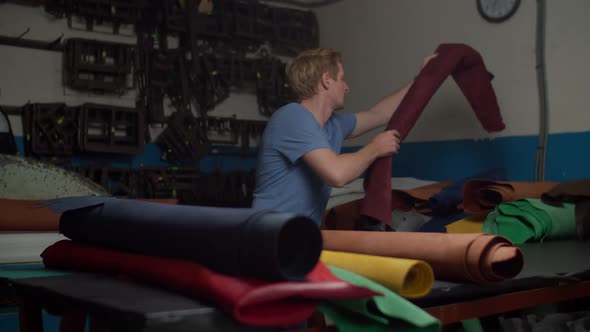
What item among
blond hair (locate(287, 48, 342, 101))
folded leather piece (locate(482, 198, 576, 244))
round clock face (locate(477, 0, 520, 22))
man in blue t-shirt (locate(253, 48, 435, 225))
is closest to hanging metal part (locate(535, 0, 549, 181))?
round clock face (locate(477, 0, 520, 22))

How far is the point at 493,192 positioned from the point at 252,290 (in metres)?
2.03

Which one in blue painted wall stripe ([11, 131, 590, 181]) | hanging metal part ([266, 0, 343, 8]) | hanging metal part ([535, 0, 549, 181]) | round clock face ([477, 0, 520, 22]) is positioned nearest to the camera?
blue painted wall stripe ([11, 131, 590, 181])

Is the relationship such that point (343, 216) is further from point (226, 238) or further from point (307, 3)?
point (307, 3)

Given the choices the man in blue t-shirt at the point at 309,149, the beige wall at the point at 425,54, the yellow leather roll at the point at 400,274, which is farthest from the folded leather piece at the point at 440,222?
the yellow leather roll at the point at 400,274

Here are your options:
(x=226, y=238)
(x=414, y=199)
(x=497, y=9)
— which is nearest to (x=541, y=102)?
(x=497, y=9)

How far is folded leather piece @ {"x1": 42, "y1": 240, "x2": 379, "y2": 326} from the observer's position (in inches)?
35.0

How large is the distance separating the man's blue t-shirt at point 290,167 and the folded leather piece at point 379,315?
1.40 m

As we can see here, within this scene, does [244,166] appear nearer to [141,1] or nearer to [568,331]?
[141,1]

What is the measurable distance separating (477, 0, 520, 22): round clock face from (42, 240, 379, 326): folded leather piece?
3091mm

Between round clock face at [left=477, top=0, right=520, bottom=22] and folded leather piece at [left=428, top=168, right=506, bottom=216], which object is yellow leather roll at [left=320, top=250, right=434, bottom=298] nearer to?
folded leather piece at [left=428, top=168, right=506, bottom=216]

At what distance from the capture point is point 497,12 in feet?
12.3

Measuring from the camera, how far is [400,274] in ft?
3.66

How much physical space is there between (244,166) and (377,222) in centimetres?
258

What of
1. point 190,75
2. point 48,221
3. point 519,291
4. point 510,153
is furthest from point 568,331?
point 190,75
